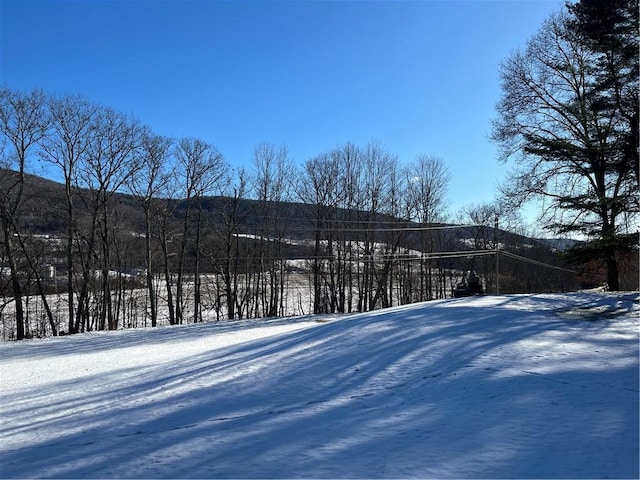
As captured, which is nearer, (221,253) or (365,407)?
(365,407)

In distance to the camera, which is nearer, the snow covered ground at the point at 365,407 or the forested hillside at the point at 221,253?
the snow covered ground at the point at 365,407

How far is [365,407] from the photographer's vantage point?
4730 mm

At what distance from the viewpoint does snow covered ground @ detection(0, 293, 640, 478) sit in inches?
133

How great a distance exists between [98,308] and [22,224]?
7.59 meters

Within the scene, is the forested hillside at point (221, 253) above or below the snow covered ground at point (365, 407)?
above

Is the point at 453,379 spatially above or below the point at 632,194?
below

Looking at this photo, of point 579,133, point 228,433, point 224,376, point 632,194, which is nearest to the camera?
point 228,433

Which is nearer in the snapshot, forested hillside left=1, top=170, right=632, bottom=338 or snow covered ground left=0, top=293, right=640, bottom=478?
snow covered ground left=0, top=293, right=640, bottom=478

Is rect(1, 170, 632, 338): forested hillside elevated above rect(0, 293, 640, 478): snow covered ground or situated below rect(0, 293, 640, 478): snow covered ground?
above

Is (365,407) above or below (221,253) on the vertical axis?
below

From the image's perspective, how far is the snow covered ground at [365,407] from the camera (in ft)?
11.1

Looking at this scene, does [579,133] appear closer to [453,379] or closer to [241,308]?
[453,379]

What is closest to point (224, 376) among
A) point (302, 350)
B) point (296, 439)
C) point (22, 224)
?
point (302, 350)

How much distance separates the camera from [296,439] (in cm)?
389
